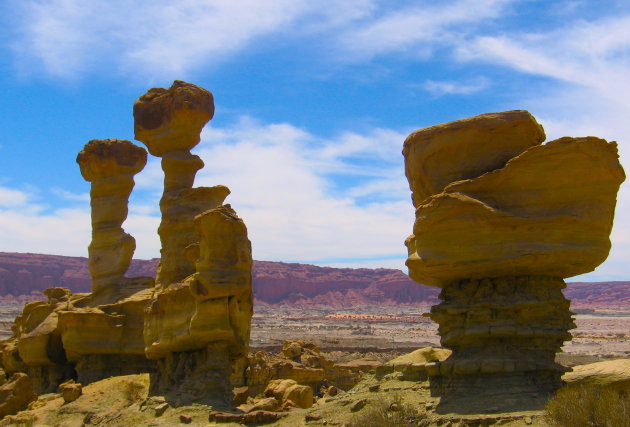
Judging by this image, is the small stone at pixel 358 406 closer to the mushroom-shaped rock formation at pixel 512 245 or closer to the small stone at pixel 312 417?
the small stone at pixel 312 417

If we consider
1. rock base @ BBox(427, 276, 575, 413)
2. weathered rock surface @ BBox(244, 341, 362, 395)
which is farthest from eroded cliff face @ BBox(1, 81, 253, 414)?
rock base @ BBox(427, 276, 575, 413)

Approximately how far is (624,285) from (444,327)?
197688 mm

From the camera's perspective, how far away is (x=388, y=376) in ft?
56.5

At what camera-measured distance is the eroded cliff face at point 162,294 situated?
57.5 ft

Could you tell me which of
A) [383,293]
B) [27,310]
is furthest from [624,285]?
[27,310]

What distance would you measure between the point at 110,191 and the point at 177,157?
5.82m

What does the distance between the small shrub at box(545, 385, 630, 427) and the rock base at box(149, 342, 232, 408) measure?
8457 millimetres

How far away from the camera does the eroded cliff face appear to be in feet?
57.5

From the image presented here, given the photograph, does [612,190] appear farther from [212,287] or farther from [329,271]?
[329,271]

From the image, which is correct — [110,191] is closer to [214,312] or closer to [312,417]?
[214,312]

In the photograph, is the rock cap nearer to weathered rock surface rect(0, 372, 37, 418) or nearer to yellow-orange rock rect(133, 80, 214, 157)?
yellow-orange rock rect(133, 80, 214, 157)

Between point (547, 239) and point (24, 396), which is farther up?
point (547, 239)

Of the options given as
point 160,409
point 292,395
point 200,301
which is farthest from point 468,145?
point 160,409

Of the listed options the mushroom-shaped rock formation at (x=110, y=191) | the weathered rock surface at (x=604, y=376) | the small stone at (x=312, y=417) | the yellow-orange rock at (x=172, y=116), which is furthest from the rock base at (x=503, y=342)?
the mushroom-shaped rock formation at (x=110, y=191)
